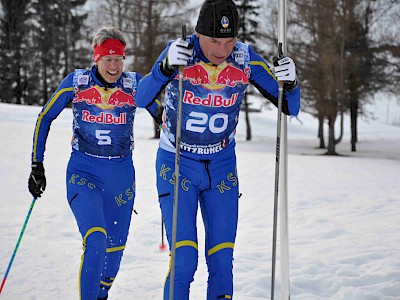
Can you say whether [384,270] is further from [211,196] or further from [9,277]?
[9,277]

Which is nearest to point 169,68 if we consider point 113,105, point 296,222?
point 113,105

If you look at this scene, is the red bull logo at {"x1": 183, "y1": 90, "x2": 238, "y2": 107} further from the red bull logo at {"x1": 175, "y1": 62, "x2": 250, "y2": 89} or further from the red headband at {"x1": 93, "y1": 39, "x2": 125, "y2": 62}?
the red headband at {"x1": 93, "y1": 39, "x2": 125, "y2": 62}

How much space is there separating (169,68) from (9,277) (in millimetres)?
3172

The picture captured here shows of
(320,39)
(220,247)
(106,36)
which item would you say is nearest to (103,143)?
(106,36)

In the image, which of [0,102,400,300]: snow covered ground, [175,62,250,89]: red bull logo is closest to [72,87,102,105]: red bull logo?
[175,62,250,89]: red bull logo

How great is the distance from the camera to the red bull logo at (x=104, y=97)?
3836 mm

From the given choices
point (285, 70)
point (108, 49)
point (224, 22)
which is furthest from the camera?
point (108, 49)

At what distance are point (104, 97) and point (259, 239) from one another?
342 cm

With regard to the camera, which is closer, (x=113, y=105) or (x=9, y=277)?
(x=113, y=105)

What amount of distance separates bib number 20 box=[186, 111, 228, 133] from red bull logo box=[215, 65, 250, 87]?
187 mm

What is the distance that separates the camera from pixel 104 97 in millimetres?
3873

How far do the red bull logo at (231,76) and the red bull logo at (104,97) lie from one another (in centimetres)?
118

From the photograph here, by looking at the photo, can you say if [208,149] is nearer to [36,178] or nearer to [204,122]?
[204,122]

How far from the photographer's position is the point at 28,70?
127 ft
